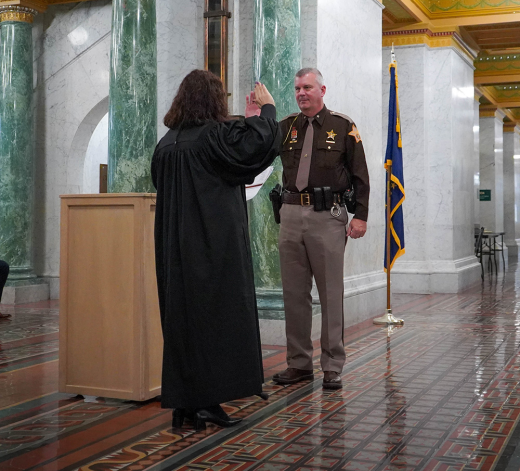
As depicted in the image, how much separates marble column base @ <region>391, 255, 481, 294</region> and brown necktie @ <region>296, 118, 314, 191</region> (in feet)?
22.6

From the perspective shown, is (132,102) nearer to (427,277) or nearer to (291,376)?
(291,376)

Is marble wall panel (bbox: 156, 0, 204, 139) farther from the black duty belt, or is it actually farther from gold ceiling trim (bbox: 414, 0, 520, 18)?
gold ceiling trim (bbox: 414, 0, 520, 18)

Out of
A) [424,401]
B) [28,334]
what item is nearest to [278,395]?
[424,401]

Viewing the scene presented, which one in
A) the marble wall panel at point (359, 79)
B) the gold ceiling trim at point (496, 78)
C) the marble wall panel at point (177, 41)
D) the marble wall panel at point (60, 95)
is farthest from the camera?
the gold ceiling trim at point (496, 78)

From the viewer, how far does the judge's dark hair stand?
12.2 ft

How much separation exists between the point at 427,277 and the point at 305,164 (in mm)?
7200

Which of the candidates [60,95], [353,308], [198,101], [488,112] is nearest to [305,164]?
[198,101]

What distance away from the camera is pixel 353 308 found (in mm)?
7742

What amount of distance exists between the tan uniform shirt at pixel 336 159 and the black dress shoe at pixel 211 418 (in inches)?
65.1

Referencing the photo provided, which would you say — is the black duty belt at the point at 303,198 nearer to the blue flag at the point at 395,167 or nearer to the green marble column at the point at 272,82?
the green marble column at the point at 272,82

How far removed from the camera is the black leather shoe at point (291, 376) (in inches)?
191

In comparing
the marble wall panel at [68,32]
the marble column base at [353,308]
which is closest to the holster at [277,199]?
the marble column base at [353,308]

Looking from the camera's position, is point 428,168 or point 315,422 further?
point 428,168

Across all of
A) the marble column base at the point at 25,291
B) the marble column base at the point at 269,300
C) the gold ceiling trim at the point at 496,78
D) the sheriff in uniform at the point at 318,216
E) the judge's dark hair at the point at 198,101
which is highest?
the gold ceiling trim at the point at 496,78
